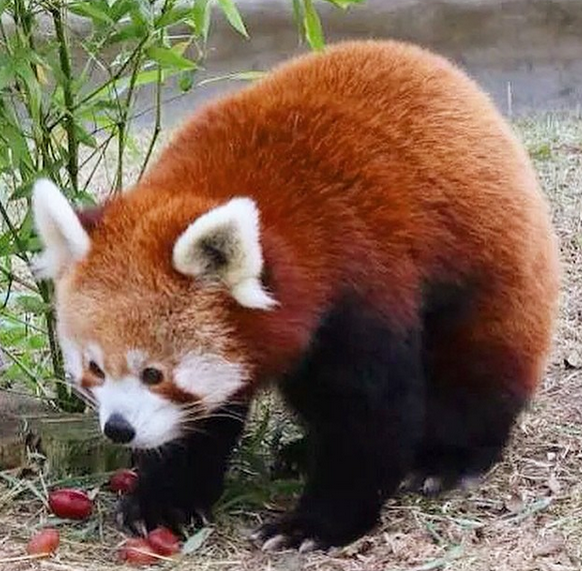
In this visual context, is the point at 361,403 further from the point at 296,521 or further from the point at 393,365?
the point at 296,521

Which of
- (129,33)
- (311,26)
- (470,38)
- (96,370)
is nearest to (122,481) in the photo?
(96,370)

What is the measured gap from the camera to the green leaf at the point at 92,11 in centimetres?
299

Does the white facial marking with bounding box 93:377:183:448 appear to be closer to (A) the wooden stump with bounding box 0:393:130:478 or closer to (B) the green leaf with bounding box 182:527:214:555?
(B) the green leaf with bounding box 182:527:214:555

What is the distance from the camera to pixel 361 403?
284 centimetres

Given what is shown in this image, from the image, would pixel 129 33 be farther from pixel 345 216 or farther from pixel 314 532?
pixel 314 532

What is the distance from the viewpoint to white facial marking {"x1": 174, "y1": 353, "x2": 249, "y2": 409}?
2.62 m

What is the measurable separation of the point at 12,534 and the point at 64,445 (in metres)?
0.31

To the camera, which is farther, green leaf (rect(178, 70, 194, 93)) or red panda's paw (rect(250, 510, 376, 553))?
green leaf (rect(178, 70, 194, 93))

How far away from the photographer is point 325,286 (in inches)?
107

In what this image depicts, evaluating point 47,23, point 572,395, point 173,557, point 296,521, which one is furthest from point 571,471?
point 47,23

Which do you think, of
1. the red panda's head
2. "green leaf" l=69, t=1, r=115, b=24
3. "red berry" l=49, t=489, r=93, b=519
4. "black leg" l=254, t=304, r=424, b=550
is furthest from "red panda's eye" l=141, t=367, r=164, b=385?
"green leaf" l=69, t=1, r=115, b=24

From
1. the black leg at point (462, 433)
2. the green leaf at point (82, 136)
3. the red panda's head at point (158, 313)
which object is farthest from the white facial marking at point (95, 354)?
the black leg at point (462, 433)

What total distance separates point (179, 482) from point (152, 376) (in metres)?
0.52

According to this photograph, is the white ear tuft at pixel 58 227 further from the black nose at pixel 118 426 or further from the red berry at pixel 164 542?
the red berry at pixel 164 542
